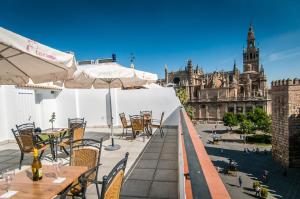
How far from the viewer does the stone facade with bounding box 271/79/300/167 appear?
19703mm

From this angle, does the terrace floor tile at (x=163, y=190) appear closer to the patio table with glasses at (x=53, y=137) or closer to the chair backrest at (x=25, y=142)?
the patio table with glasses at (x=53, y=137)

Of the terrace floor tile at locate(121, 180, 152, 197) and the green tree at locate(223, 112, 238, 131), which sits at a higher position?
→ the terrace floor tile at locate(121, 180, 152, 197)

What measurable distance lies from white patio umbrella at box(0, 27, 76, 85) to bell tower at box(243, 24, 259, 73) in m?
67.6

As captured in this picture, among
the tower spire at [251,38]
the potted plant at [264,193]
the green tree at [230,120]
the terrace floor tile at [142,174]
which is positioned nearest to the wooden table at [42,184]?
the terrace floor tile at [142,174]

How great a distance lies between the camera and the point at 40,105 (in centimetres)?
911

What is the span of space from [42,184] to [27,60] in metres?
1.58

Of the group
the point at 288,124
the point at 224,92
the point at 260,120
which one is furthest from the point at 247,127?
the point at 224,92

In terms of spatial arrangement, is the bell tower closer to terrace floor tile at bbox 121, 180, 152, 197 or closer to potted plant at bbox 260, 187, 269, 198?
potted plant at bbox 260, 187, 269, 198

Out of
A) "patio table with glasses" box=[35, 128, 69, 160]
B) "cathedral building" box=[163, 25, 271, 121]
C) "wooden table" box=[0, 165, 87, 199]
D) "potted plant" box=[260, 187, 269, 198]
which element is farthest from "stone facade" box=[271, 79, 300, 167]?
"cathedral building" box=[163, 25, 271, 121]

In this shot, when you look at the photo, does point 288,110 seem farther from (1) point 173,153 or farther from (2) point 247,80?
(2) point 247,80

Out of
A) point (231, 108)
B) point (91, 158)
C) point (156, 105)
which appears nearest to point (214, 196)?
point (91, 158)

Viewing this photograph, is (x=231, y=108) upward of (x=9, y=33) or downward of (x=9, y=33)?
downward

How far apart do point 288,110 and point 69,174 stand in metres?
23.1

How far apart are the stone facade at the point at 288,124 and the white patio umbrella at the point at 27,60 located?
22.9 meters
